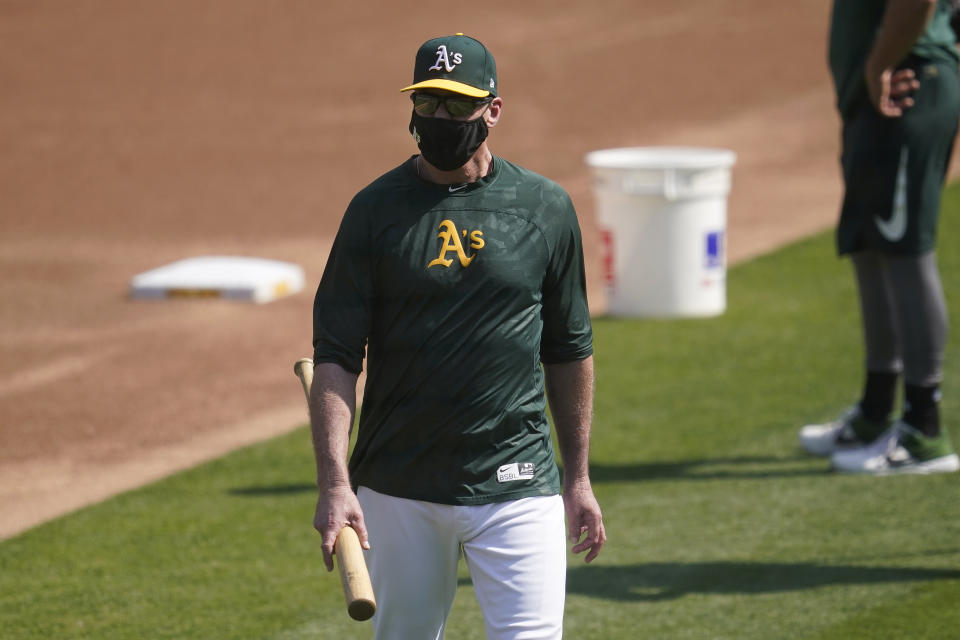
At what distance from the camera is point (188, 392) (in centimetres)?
807

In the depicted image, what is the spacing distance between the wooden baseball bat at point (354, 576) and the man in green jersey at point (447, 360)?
0.27 meters

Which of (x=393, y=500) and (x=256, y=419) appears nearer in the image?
(x=393, y=500)

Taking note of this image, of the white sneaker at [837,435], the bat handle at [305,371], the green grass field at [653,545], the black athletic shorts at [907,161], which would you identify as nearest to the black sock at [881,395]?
the white sneaker at [837,435]

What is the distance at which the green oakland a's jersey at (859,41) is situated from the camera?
593 centimetres

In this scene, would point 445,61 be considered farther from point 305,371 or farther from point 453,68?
point 305,371

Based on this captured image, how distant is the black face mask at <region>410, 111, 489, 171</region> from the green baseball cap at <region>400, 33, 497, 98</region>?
0.08 m

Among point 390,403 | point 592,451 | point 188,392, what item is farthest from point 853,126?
point 188,392

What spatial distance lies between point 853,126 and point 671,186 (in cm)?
291

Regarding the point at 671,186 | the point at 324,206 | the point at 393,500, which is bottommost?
the point at 324,206

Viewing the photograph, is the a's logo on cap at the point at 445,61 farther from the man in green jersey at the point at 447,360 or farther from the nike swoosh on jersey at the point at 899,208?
the nike swoosh on jersey at the point at 899,208

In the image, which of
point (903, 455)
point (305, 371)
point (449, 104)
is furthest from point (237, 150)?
point (449, 104)

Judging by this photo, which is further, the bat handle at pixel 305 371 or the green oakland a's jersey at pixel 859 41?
the green oakland a's jersey at pixel 859 41

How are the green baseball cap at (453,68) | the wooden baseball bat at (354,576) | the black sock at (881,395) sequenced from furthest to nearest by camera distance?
1. the black sock at (881,395)
2. the green baseball cap at (453,68)
3. the wooden baseball bat at (354,576)

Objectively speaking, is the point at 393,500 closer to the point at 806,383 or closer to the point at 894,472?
the point at 894,472
